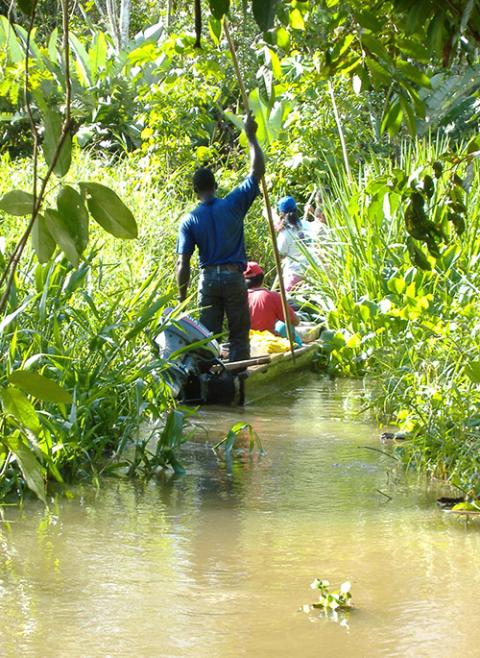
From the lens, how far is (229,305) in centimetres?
970

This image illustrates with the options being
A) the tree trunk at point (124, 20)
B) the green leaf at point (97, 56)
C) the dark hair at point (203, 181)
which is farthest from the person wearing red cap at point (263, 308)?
the tree trunk at point (124, 20)

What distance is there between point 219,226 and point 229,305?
0.72 meters

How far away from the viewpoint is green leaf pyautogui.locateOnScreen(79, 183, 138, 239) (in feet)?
4.94

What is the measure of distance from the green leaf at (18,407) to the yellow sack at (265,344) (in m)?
8.96

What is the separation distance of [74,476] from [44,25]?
54.8 ft

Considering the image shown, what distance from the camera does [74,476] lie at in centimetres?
638

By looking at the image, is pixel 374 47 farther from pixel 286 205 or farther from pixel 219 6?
pixel 286 205

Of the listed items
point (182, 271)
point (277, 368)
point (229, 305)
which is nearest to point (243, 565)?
point (182, 271)

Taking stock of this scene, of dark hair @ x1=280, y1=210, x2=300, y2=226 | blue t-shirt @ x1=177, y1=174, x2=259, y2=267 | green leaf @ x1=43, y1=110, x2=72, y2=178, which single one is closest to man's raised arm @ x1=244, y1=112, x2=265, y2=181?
blue t-shirt @ x1=177, y1=174, x2=259, y2=267

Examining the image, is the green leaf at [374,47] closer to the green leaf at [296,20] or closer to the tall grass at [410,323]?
the green leaf at [296,20]

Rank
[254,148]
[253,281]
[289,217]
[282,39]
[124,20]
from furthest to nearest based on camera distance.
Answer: [124,20], [289,217], [253,281], [254,148], [282,39]

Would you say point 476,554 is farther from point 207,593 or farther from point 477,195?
point 477,195

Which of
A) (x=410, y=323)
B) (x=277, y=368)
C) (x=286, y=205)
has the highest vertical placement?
(x=286, y=205)

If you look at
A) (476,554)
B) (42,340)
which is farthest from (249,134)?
(476,554)
